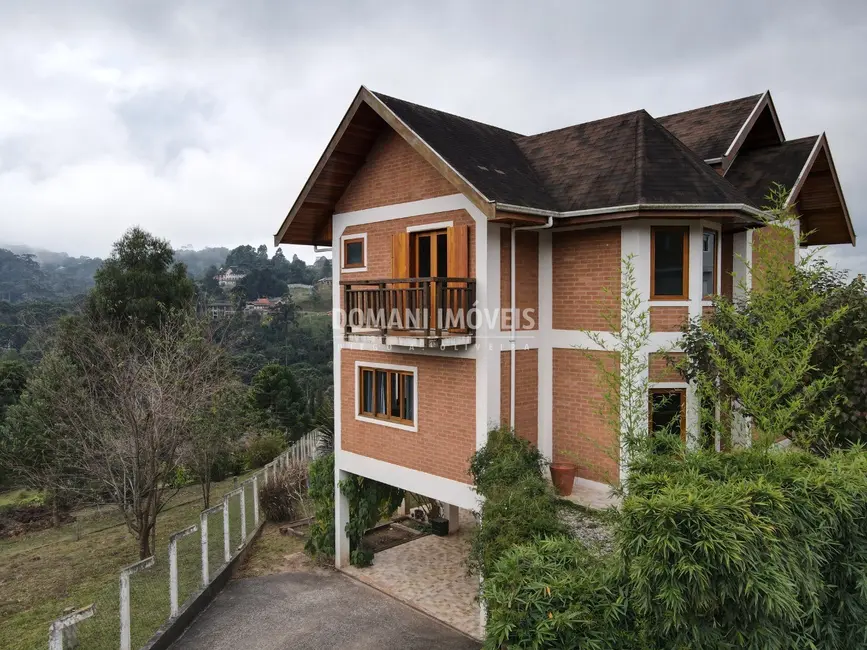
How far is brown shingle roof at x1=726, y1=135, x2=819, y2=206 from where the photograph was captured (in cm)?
1208

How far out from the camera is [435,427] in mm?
10555

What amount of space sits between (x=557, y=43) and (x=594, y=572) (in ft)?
39.4

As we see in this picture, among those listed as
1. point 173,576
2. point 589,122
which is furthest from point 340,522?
point 589,122

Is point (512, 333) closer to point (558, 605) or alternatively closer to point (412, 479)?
point (412, 479)

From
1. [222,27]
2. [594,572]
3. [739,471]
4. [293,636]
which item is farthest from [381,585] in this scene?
[222,27]

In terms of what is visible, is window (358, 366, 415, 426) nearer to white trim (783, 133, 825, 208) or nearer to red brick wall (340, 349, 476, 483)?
red brick wall (340, 349, 476, 483)

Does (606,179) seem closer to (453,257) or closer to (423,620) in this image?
(453,257)

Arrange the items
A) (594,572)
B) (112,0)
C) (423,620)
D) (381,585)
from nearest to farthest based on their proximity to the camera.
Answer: (594,572) → (423,620) → (381,585) → (112,0)

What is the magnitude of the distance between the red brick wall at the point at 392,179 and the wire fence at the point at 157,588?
707 cm

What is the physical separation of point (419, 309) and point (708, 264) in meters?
5.17

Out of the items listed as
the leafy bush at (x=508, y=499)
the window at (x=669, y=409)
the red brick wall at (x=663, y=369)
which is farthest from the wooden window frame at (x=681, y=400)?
the leafy bush at (x=508, y=499)

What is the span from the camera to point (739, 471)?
6625mm

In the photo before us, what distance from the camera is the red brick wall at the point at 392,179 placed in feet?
34.7

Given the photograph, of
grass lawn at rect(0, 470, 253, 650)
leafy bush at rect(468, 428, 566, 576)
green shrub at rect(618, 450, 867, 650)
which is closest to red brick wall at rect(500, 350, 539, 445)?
leafy bush at rect(468, 428, 566, 576)
